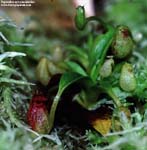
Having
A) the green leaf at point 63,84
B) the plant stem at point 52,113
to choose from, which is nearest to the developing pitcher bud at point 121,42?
the green leaf at point 63,84

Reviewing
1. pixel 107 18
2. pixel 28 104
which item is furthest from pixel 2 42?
pixel 107 18

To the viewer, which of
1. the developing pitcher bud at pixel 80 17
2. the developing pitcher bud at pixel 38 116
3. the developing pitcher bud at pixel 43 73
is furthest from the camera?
the developing pitcher bud at pixel 43 73

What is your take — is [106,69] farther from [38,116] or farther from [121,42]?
[38,116]

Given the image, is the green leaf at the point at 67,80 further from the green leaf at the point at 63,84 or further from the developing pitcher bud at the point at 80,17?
the developing pitcher bud at the point at 80,17

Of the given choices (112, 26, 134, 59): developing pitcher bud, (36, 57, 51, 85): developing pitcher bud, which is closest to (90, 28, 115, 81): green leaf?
(112, 26, 134, 59): developing pitcher bud

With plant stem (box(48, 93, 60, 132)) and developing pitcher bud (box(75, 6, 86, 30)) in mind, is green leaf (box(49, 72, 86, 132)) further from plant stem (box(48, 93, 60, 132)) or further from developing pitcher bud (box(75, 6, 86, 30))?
developing pitcher bud (box(75, 6, 86, 30))

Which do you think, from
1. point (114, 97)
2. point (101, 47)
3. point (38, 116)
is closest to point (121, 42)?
point (101, 47)
